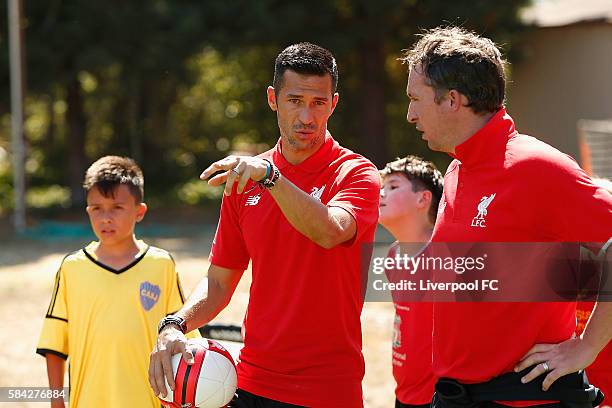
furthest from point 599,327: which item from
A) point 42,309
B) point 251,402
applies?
point 42,309

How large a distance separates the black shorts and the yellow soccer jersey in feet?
2.20

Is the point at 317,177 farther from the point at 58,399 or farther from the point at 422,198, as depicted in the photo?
the point at 58,399

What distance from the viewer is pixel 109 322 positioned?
13.4 feet

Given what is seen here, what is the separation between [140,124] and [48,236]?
23.6 feet

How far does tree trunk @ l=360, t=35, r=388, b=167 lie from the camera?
894 inches

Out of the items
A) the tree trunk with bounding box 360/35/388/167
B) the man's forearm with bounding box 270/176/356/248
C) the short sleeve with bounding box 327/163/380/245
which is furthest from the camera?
the tree trunk with bounding box 360/35/388/167

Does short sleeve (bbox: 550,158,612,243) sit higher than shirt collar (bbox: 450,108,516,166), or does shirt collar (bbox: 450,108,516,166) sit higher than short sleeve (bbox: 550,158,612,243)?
shirt collar (bbox: 450,108,516,166)

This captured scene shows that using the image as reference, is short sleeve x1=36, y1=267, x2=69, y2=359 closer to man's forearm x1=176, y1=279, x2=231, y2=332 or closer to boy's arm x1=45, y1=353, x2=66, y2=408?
boy's arm x1=45, y1=353, x2=66, y2=408

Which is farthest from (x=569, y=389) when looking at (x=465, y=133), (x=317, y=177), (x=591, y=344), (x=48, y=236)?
(x=48, y=236)

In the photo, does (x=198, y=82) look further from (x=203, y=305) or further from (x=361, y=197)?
(x=361, y=197)

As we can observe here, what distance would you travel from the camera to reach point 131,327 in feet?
13.5

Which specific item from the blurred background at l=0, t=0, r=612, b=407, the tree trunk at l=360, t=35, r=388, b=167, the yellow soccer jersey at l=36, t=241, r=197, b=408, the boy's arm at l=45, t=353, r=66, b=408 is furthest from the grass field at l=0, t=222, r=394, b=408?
the tree trunk at l=360, t=35, r=388, b=167

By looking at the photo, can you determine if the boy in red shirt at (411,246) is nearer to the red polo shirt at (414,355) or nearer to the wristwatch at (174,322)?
the red polo shirt at (414,355)

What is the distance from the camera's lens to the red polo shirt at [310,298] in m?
3.35
